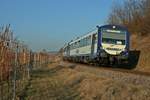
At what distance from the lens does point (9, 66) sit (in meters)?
17.5

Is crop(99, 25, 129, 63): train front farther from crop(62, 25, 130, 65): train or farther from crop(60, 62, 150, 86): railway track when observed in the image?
crop(60, 62, 150, 86): railway track

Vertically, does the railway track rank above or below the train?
below

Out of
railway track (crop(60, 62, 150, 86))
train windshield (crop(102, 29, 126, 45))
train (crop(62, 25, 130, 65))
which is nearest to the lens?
railway track (crop(60, 62, 150, 86))

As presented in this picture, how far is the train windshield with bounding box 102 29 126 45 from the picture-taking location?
36.9 m

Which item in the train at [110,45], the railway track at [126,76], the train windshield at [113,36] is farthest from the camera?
the train windshield at [113,36]

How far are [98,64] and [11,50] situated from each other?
2356 centimetres

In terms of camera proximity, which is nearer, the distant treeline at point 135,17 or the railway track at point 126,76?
the railway track at point 126,76

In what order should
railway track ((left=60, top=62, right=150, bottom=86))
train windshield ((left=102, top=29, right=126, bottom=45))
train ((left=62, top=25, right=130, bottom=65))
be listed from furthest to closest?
1. train windshield ((left=102, top=29, right=126, bottom=45))
2. train ((left=62, top=25, right=130, bottom=65))
3. railway track ((left=60, top=62, right=150, bottom=86))

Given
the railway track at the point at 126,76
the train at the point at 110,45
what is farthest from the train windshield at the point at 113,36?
the railway track at the point at 126,76

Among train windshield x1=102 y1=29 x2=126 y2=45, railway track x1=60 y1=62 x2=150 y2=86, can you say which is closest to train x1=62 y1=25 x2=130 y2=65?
train windshield x1=102 y1=29 x2=126 y2=45

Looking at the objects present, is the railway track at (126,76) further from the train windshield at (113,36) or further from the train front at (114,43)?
the train windshield at (113,36)

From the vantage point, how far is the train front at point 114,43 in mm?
36562

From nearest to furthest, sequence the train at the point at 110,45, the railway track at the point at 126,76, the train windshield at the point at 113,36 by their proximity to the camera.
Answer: the railway track at the point at 126,76 < the train at the point at 110,45 < the train windshield at the point at 113,36

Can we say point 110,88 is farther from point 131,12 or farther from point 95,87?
point 131,12
